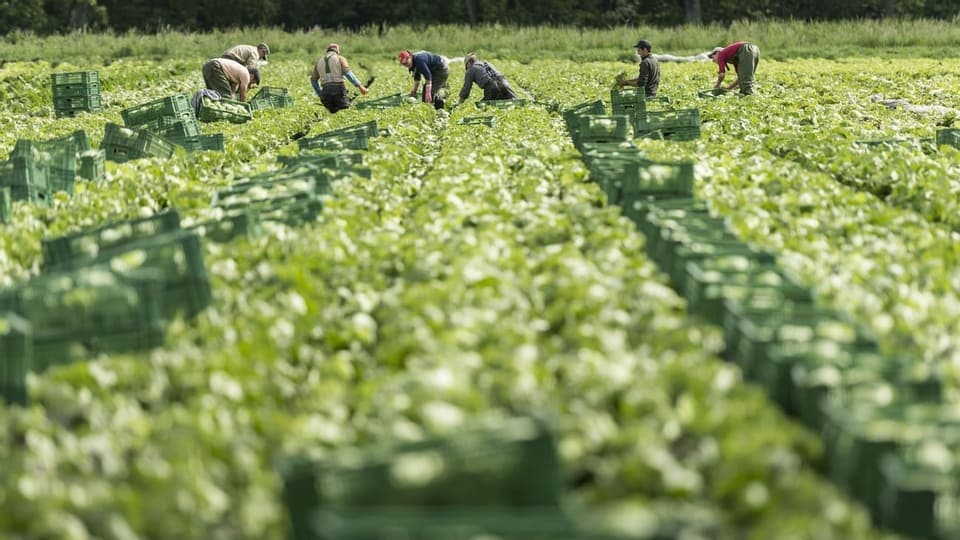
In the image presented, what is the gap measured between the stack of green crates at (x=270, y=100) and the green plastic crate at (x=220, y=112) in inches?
70.4

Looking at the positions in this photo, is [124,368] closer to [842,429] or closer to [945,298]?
[842,429]

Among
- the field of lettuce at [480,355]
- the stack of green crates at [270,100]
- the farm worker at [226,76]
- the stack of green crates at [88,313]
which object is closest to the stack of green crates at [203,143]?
the field of lettuce at [480,355]

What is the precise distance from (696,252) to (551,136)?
255 inches

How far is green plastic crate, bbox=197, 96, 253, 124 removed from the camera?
16656 millimetres

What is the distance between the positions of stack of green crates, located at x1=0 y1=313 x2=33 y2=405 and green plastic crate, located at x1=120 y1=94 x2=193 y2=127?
33.3ft

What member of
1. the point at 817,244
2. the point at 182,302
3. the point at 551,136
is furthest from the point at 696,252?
the point at 551,136

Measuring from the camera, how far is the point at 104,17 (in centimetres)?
6297

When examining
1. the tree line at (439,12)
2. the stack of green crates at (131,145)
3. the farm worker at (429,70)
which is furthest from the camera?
the tree line at (439,12)

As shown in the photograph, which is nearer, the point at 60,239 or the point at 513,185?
the point at 60,239

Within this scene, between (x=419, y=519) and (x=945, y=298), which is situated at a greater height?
(x=419, y=519)

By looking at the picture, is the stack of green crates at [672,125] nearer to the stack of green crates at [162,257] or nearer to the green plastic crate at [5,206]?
the green plastic crate at [5,206]

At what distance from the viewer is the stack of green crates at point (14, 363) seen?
4379 millimetres

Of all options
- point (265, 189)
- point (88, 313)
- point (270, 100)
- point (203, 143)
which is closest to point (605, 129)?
point (265, 189)

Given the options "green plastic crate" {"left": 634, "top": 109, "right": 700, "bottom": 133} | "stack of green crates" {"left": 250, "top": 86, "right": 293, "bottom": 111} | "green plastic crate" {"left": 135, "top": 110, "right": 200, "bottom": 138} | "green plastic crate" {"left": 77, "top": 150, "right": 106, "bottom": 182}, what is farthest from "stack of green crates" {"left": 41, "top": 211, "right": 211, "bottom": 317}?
"stack of green crates" {"left": 250, "top": 86, "right": 293, "bottom": 111}
